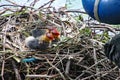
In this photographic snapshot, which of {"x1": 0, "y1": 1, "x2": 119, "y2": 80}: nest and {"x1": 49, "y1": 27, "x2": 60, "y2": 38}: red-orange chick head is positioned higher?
{"x1": 49, "y1": 27, "x2": 60, "y2": 38}: red-orange chick head

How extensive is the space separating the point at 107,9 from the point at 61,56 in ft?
2.75

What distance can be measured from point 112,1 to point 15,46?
3.43 ft

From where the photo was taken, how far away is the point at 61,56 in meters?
2.15

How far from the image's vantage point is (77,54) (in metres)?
2.20

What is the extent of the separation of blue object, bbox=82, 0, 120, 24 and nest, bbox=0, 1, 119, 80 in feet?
2.23

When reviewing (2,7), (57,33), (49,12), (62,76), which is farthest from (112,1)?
(2,7)

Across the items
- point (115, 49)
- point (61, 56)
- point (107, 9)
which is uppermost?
Result: point (107, 9)

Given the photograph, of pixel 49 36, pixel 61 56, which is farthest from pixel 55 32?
pixel 61 56

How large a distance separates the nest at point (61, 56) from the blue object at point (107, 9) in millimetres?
680

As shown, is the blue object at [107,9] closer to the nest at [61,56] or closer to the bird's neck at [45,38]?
the nest at [61,56]

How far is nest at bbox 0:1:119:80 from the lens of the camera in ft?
6.88

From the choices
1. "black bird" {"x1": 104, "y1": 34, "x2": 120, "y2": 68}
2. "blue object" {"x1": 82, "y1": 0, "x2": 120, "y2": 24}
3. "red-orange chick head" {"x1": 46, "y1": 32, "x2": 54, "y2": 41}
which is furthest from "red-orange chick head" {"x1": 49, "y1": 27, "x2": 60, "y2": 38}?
"blue object" {"x1": 82, "y1": 0, "x2": 120, "y2": 24}

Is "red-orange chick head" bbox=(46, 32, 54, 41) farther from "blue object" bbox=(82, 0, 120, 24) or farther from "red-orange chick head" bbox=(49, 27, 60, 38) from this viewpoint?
"blue object" bbox=(82, 0, 120, 24)

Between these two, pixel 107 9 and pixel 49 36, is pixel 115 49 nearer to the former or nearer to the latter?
pixel 107 9
